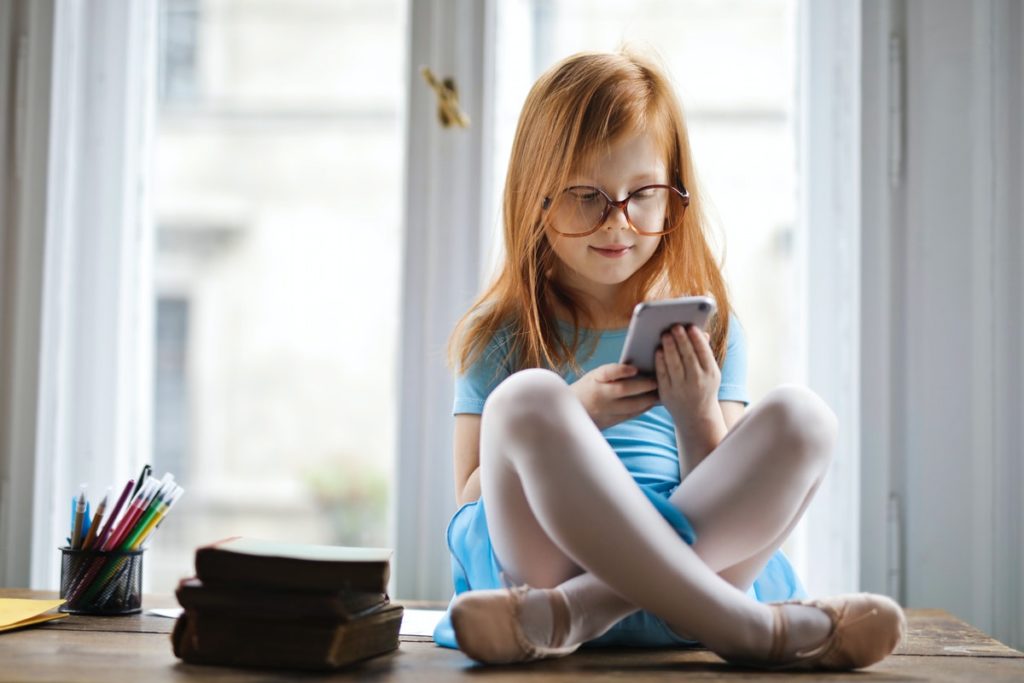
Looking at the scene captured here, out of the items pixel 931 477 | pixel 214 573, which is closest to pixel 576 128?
pixel 214 573

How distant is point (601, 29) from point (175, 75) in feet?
8.18

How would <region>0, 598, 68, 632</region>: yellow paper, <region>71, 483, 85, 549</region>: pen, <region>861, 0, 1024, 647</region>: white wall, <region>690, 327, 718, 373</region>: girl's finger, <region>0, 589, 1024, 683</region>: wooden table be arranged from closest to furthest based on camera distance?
<region>0, 589, 1024, 683</region>: wooden table
<region>690, 327, 718, 373</region>: girl's finger
<region>0, 598, 68, 632</region>: yellow paper
<region>71, 483, 85, 549</region>: pen
<region>861, 0, 1024, 647</region>: white wall

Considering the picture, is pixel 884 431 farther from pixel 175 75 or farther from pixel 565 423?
pixel 175 75

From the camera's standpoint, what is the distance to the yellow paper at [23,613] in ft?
3.57

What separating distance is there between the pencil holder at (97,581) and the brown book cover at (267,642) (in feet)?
1.01

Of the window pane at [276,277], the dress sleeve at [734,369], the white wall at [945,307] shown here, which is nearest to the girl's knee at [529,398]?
the dress sleeve at [734,369]

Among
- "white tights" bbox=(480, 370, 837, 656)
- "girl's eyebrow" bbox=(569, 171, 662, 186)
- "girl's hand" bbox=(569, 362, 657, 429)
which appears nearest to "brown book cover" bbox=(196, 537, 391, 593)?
"white tights" bbox=(480, 370, 837, 656)

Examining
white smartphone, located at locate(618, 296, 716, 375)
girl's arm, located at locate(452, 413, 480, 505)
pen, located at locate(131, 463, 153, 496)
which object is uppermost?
white smartphone, located at locate(618, 296, 716, 375)

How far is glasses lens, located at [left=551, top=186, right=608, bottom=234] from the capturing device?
1.13 m

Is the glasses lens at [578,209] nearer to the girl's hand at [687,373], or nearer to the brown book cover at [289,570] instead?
the girl's hand at [687,373]

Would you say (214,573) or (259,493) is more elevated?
(214,573)

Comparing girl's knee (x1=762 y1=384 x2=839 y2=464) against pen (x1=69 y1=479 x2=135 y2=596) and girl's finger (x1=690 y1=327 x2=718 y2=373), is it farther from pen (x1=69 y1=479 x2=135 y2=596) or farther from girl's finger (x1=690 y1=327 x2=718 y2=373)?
pen (x1=69 y1=479 x2=135 y2=596)

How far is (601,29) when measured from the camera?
1828mm

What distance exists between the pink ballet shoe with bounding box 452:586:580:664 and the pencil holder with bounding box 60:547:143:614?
1.65 feet
